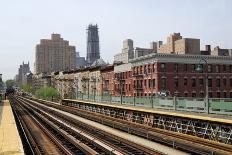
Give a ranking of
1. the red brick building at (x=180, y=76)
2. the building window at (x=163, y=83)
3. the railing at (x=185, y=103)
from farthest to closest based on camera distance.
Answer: the red brick building at (x=180, y=76) → the building window at (x=163, y=83) → the railing at (x=185, y=103)

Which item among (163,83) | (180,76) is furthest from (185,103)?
(180,76)

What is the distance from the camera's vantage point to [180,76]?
78.8 meters

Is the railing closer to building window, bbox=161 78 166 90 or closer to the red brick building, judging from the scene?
building window, bbox=161 78 166 90

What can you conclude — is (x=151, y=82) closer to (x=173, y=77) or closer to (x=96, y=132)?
(x=173, y=77)

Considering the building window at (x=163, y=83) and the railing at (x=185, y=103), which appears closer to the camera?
the railing at (x=185, y=103)

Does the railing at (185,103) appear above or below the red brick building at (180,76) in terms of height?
below

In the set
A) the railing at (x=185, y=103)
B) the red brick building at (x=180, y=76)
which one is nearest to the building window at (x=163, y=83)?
the red brick building at (x=180, y=76)

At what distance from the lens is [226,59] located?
84875 mm

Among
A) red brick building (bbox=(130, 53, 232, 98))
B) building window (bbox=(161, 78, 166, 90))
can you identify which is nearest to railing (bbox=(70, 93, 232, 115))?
building window (bbox=(161, 78, 166, 90))

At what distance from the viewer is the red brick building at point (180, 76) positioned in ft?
253

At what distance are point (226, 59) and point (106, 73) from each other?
1394 inches

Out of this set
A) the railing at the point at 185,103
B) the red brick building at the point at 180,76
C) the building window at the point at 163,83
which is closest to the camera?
the railing at the point at 185,103

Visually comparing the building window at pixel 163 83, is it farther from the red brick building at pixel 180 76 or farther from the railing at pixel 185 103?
the railing at pixel 185 103

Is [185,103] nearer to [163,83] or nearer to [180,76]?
[163,83]
